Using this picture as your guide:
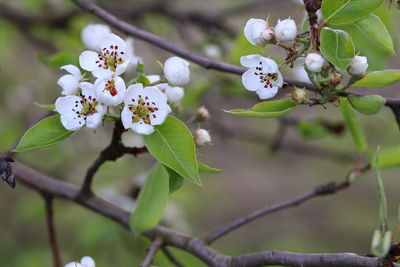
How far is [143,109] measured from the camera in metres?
1.68

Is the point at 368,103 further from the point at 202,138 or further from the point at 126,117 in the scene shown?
the point at 126,117

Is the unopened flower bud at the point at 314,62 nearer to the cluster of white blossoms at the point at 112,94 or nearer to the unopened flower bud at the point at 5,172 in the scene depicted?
the cluster of white blossoms at the point at 112,94

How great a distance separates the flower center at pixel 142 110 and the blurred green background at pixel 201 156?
26 centimetres

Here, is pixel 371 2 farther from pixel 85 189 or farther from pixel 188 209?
pixel 188 209

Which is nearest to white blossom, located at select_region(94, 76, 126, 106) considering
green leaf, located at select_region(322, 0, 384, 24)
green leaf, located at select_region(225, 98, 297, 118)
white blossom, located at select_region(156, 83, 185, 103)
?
white blossom, located at select_region(156, 83, 185, 103)

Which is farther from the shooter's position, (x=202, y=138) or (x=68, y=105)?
(x=202, y=138)

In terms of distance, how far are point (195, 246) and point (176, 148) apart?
0.59 m

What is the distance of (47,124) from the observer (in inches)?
68.3

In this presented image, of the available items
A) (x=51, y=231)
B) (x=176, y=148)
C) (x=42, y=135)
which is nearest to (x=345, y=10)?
(x=176, y=148)

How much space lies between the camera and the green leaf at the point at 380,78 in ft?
5.63

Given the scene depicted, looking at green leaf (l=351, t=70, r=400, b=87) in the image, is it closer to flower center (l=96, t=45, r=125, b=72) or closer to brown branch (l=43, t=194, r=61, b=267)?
flower center (l=96, t=45, r=125, b=72)

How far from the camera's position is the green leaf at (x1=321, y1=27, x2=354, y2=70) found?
161cm

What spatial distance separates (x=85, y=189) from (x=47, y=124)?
65 cm

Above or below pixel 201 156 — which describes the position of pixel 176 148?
above
